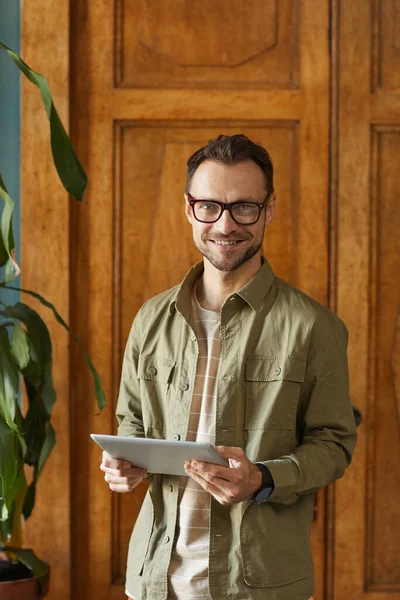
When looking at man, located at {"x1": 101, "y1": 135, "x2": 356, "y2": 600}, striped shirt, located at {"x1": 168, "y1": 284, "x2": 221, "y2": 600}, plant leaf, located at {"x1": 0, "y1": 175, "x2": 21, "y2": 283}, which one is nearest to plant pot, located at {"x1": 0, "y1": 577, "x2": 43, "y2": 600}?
man, located at {"x1": 101, "y1": 135, "x2": 356, "y2": 600}

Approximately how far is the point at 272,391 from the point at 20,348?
2.57ft

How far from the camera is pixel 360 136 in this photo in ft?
8.17

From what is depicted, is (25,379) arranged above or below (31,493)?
above

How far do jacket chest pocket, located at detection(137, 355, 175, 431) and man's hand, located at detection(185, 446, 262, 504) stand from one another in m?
0.26

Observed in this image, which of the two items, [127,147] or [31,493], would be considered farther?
[127,147]

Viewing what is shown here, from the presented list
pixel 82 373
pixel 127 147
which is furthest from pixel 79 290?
pixel 127 147

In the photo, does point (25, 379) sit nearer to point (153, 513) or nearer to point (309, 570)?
point (153, 513)

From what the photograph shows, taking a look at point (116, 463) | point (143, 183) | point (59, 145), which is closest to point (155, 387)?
point (116, 463)

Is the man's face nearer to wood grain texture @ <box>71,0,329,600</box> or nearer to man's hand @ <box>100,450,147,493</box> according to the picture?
man's hand @ <box>100,450,147,493</box>

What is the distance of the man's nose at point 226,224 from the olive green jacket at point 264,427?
133 mm

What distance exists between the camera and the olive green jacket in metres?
1.62

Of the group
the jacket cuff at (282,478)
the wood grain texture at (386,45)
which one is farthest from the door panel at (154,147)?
the jacket cuff at (282,478)

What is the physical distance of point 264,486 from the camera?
1.57 metres

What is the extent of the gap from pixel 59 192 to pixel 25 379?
61 cm
